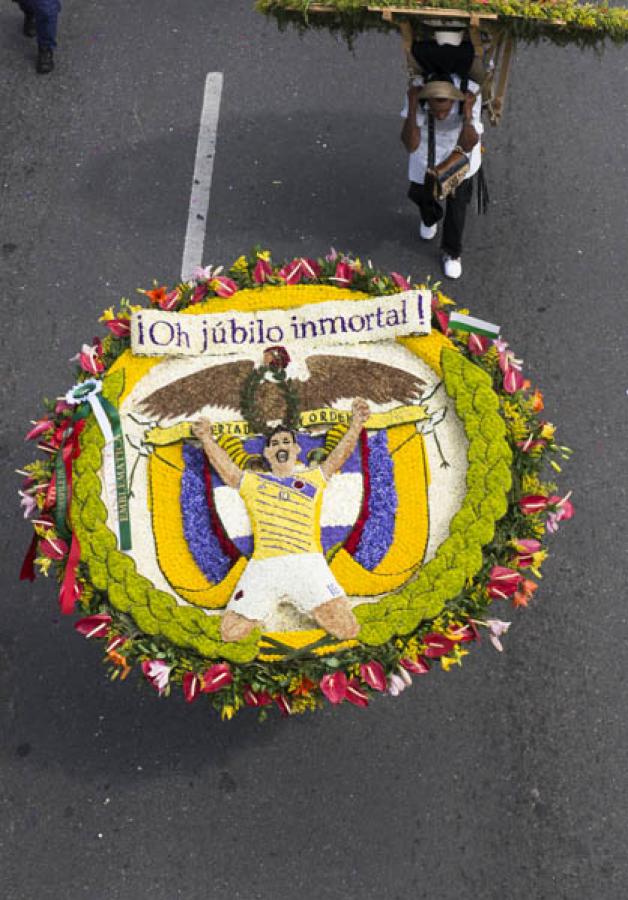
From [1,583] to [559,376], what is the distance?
12.7ft

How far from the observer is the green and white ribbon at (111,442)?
4.81 metres

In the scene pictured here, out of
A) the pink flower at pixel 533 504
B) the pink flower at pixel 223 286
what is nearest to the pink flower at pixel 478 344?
the pink flower at pixel 533 504

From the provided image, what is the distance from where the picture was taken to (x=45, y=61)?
7.74 meters

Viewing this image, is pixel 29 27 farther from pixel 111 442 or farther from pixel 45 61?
pixel 111 442

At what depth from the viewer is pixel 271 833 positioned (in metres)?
5.25

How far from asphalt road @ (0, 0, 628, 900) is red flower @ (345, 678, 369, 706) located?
1215 mm

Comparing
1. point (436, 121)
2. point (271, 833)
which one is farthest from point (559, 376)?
point (271, 833)

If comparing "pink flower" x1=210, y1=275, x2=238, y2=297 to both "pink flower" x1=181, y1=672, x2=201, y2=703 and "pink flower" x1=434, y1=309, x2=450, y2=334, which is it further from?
"pink flower" x1=181, y1=672, x2=201, y2=703

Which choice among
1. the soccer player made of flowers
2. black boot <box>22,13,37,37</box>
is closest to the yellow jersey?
the soccer player made of flowers

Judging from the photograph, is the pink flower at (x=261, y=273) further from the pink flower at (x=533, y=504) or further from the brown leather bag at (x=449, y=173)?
the pink flower at (x=533, y=504)

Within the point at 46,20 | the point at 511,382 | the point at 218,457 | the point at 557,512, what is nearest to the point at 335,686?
the point at 218,457

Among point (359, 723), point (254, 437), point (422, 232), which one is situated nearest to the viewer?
point (254, 437)

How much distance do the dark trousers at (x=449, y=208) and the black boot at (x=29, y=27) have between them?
3.76 m

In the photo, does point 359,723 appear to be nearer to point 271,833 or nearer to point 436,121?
point 271,833
